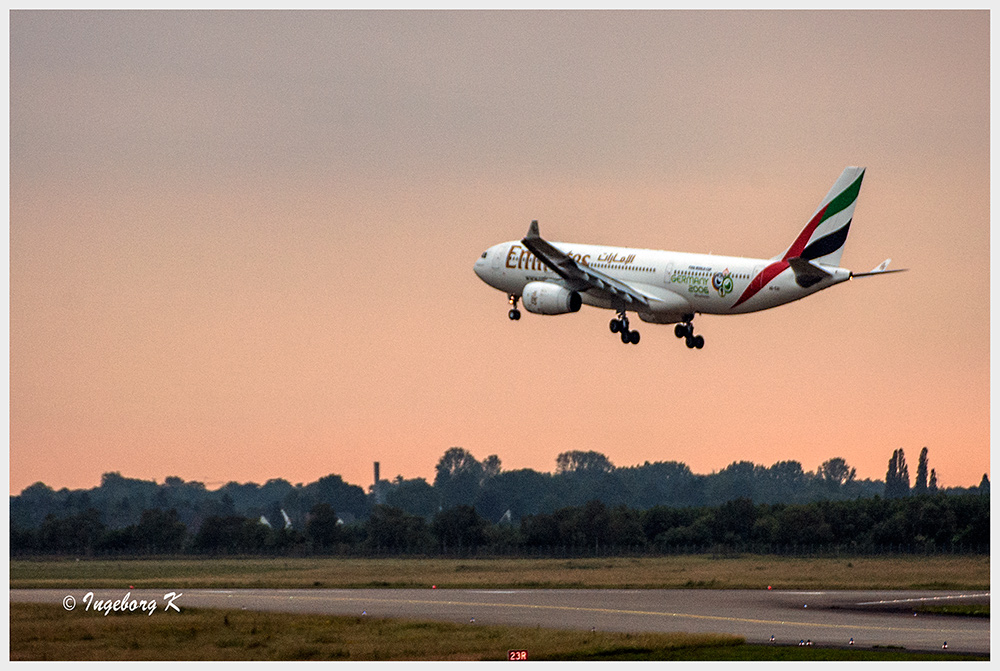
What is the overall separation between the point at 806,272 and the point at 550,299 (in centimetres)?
1582

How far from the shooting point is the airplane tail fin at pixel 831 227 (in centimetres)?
9481

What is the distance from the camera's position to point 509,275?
107m

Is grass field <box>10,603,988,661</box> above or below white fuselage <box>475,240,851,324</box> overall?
below

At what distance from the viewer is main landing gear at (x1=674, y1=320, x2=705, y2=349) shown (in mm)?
99812

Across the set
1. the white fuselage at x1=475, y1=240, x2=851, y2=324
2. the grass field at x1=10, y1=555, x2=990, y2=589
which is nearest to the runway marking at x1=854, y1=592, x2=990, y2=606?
the grass field at x1=10, y1=555, x2=990, y2=589

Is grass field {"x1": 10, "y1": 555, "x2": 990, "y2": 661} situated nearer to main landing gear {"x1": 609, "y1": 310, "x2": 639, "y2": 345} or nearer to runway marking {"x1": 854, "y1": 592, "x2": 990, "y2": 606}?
runway marking {"x1": 854, "y1": 592, "x2": 990, "y2": 606}

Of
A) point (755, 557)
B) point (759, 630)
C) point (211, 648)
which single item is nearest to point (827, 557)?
point (755, 557)

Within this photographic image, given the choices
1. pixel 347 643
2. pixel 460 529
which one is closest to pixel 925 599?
pixel 347 643

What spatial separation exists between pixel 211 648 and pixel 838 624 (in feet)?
106

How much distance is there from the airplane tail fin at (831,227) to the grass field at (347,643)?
21303 mm

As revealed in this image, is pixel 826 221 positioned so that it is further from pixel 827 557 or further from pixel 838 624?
pixel 827 557

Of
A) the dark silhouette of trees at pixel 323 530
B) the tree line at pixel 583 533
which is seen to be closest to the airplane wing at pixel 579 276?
the tree line at pixel 583 533

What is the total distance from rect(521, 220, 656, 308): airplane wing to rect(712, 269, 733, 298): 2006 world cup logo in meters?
4.39

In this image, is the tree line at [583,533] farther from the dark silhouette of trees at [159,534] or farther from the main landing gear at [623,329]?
the main landing gear at [623,329]
